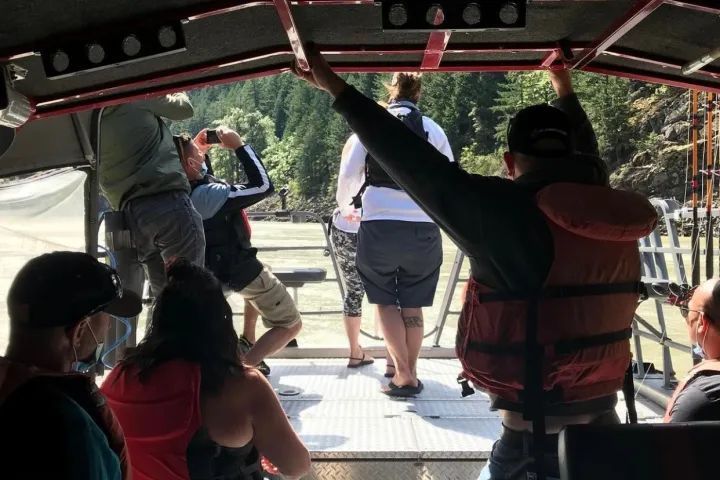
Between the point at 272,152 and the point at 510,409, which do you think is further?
the point at 272,152

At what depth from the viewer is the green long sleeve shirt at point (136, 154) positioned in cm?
355

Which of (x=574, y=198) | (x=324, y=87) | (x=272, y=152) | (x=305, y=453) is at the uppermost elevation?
(x=324, y=87)

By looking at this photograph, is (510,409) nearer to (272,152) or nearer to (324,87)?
(324,87)

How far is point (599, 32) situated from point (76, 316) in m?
1.79

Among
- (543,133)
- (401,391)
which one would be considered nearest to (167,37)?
(543,133)

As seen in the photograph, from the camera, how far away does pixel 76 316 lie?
160 cm

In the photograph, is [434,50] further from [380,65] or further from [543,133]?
Result: [543,133]

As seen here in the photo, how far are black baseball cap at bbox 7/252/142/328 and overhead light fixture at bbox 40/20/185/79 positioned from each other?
0.57 meters

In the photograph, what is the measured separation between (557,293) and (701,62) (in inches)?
43.4

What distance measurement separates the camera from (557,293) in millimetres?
1872

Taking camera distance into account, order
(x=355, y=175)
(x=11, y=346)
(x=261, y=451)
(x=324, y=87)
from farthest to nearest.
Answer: (x=355, y=175) < (x=261, y=451) < (x=324, y=87) < (x=11, y=346)

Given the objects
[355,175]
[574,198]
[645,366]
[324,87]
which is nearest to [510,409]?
[574,198]

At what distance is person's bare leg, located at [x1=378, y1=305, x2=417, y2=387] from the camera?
4141mm

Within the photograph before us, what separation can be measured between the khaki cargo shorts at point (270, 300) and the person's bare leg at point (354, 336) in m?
0.61
